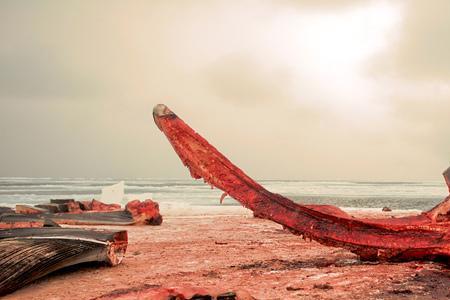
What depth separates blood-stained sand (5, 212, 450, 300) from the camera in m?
3.31

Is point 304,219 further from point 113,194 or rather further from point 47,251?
point 113,194

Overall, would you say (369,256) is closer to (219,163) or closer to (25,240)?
(219,163)

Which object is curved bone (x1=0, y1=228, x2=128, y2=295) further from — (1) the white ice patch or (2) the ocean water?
(1) the white ice patch

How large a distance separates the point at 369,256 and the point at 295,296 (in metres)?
1.05

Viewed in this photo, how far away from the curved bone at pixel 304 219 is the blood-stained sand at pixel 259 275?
0.18 metres

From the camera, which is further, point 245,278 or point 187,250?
point 187,250

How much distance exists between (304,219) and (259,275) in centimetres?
59

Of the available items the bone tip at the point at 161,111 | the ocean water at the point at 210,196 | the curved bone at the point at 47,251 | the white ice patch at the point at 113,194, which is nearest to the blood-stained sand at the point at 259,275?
the curved bone at the point at 47,251

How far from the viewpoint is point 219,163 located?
3.66 metres

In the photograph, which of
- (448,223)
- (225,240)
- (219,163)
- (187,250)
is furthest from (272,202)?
(225,240)

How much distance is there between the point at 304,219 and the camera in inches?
149

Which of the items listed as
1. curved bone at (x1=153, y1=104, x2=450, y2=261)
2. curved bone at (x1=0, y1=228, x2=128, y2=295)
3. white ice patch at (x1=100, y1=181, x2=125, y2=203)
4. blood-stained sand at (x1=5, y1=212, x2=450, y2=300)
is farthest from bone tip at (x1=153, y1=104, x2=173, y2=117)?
white ice patch at (x1=100, y1=181, x2=125, y2=203)

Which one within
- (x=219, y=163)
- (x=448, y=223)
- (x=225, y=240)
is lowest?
(x=225, y=240)

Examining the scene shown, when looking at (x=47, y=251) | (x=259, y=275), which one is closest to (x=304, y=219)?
(x=259, y=275)
